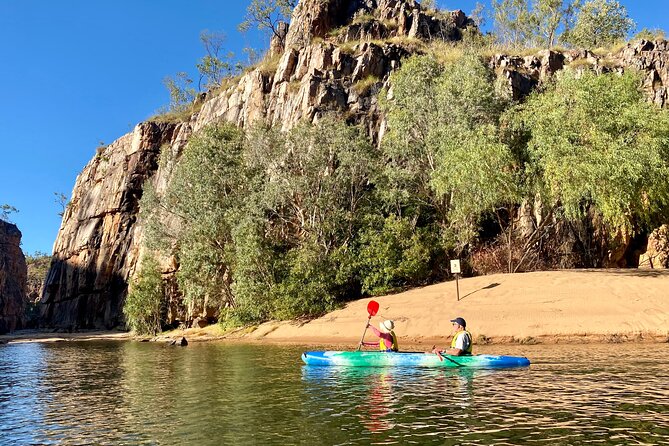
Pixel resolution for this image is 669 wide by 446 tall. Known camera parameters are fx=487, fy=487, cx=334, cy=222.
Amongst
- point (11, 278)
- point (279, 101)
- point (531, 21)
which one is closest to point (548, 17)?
point (531, 21)

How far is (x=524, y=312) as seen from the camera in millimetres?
26016

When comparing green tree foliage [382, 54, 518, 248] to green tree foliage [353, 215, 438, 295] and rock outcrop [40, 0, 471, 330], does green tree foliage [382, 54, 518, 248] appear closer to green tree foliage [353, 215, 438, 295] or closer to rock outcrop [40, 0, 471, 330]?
green tree foliage [353, 215, 438, 295]

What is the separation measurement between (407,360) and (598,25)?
70.5 metres

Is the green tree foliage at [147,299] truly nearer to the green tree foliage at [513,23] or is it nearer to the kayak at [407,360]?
the kayak at [407,360]

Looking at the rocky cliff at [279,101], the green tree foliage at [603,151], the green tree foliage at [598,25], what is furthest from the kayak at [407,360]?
the green tree foliage at [598,25]

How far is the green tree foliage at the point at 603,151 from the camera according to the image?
1111 inches

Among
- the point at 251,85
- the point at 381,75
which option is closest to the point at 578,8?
the point at 381,75

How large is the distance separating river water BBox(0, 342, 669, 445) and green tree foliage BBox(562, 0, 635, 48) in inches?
2384

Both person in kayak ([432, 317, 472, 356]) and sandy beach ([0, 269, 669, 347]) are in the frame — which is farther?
sandy beach ([0, 269, 669, 347])

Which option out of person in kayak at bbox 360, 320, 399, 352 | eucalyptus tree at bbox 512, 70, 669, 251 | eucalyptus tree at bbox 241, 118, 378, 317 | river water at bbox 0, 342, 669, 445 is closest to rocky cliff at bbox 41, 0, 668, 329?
eucalyptus tree at bbox 241, 118, 378, 317

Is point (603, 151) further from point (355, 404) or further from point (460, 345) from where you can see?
point (355, 404)

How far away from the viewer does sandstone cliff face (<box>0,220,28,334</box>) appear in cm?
7925

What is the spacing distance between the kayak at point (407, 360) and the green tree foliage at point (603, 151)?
1541 centimetres

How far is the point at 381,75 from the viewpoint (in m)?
56.5
